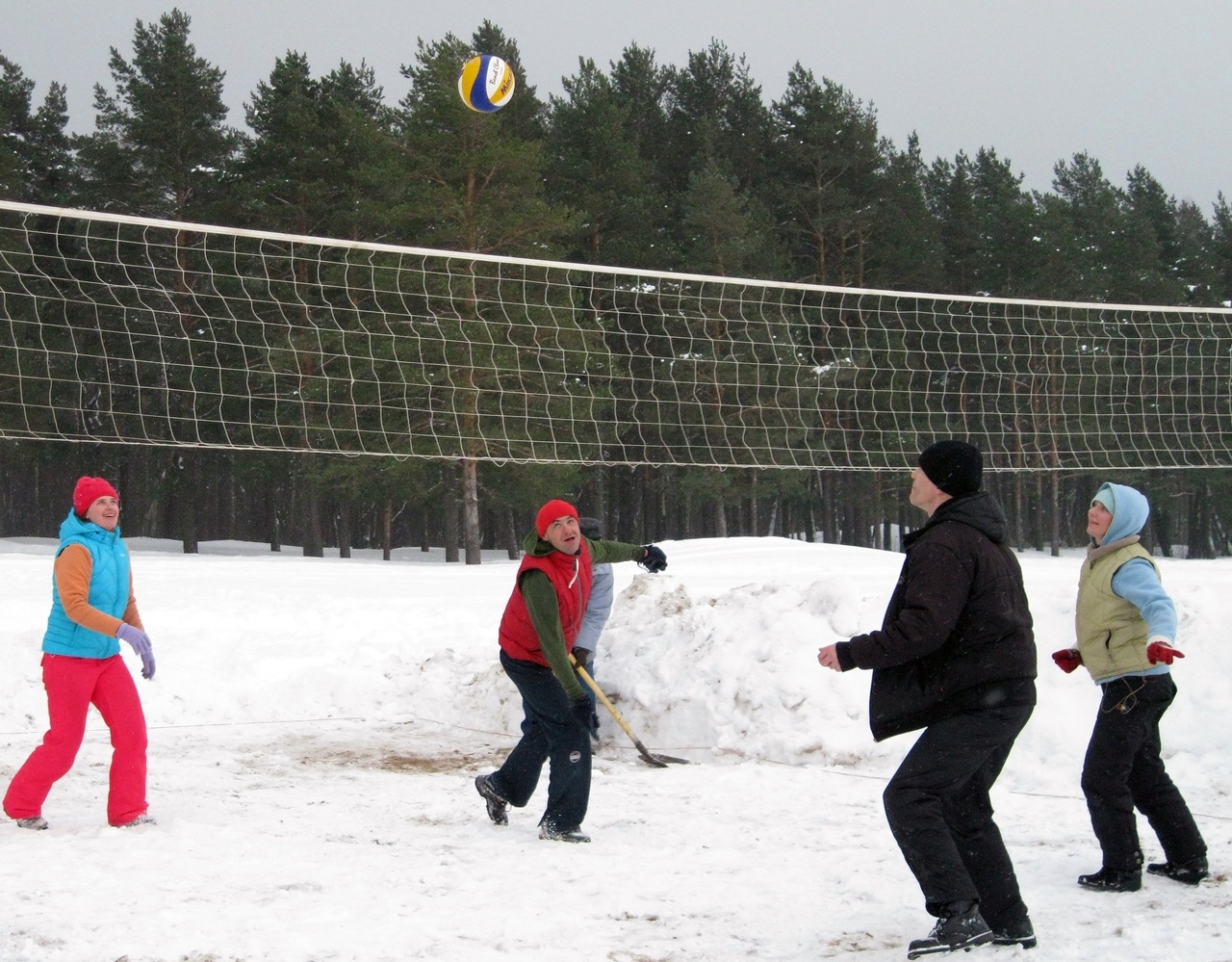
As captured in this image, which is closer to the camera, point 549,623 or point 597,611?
point 549,623

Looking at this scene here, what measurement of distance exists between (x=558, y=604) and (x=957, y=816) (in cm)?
199

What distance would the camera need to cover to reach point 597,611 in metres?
7.22

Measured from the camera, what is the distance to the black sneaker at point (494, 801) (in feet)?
17.2

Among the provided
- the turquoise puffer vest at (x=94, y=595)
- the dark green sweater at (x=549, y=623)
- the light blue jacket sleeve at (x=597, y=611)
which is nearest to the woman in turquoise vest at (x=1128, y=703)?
the dark green sweater at (x=549, y=623)

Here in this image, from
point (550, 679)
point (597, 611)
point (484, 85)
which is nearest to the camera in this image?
point (550, 679)

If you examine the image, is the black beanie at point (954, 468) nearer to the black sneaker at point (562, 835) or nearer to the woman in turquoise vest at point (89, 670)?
the black sneaker at point (562, 835)

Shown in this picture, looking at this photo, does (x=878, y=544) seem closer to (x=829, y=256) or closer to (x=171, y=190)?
(x=829, y=256)

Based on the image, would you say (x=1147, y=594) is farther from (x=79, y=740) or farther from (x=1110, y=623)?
(x=79, y=740)

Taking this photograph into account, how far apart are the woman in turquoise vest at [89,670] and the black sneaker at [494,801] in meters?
1.32

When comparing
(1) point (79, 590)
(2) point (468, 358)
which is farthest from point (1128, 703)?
(2) point (468, 358)

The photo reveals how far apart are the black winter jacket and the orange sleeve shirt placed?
9.74 feet

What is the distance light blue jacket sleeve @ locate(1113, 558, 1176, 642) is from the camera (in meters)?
4.04

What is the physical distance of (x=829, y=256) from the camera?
3269 centimetres

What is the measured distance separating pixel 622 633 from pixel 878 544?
108 ft
